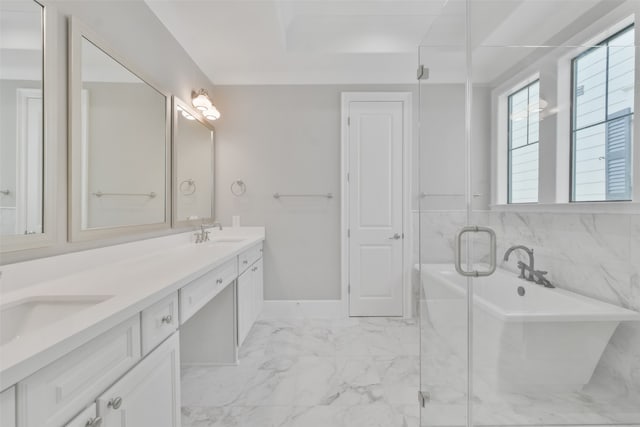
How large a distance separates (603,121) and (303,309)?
105 inches

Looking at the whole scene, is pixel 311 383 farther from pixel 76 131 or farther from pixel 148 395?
pixel 76 131

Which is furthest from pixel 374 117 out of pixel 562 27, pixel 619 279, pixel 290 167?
pixel 619 279

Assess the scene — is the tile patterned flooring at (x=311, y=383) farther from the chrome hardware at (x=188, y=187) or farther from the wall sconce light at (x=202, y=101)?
the wall sconce light at (x=202, y=101)

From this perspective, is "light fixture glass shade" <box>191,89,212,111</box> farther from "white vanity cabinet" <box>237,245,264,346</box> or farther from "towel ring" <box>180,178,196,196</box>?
"white vanity cabinet" <box>237,245,264,346</box>

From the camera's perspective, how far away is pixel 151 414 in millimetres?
1002

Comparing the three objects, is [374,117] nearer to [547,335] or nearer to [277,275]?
[277,275]

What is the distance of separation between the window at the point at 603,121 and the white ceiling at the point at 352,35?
0.22 metres

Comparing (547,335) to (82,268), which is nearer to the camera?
(82,268)

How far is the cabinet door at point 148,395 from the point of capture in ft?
2.68

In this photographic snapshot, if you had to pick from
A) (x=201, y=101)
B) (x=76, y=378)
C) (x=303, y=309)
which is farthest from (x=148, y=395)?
(x=201, y=101)

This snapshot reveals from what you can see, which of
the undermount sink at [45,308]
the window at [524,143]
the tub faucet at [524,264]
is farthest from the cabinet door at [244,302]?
the window at [524,143]

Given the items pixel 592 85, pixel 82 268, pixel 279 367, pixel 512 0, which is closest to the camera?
pixel 82 268

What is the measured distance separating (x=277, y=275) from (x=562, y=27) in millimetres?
2786

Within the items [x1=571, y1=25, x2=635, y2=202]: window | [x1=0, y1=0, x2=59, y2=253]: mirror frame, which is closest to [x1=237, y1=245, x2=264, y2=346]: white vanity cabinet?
[x1=0, y1=0, x2=59, y2=253]: mirror frame
